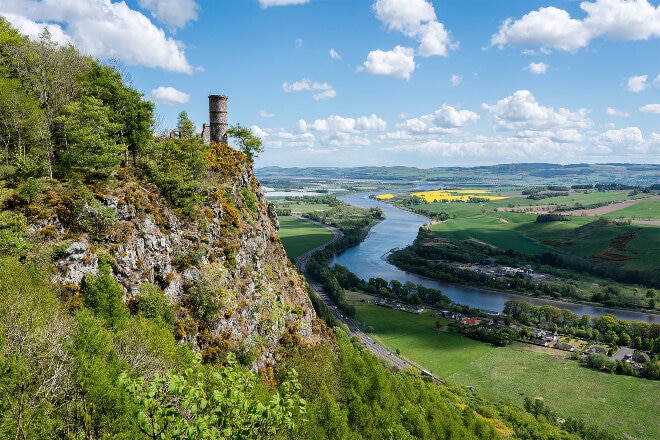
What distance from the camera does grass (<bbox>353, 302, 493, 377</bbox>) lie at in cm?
7788

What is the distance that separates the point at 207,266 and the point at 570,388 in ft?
227

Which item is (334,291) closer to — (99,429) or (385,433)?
(385,433)

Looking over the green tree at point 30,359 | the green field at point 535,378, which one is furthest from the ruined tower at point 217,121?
the green field at point 535,378

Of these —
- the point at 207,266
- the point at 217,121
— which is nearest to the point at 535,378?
the point at 207,266

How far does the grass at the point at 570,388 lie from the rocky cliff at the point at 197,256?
1779 inches

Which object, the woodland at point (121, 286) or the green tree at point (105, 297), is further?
the green tree at point (105, 297)

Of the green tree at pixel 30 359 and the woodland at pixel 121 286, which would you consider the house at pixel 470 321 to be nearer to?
the woodland at pixel 121 286

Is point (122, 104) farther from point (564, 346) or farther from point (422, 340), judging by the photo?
point (564, 346)

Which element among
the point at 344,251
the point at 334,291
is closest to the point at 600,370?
the point at 334,291

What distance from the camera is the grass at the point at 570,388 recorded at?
60.6 m

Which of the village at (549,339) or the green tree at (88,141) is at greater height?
the green tree at (88,141)

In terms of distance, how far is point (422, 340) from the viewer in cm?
8775

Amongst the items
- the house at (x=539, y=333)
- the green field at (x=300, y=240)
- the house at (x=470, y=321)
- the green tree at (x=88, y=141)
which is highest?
the green tree at (x=88, y=141)

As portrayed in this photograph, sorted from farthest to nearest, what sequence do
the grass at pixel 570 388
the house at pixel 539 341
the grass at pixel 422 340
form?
the house at pixel 539 341, the grass at pixel 422 340, the grass at pixel 570 388
